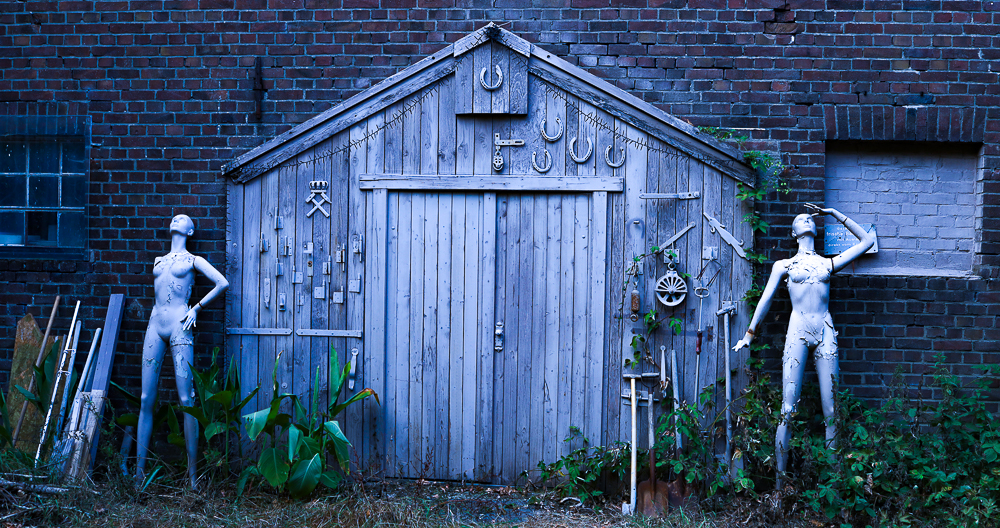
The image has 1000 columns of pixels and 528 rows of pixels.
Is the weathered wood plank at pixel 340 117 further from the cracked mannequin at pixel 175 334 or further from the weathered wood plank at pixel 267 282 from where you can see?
the cracked mannequin at pixel 175 334

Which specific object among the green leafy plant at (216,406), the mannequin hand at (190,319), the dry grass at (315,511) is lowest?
the dry grass at (315,511)

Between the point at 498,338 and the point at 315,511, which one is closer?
the point at 315,511

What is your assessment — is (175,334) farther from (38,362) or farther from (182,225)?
(38,362)

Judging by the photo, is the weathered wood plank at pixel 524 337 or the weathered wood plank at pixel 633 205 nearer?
the weathered wood plank at pixel 633 205

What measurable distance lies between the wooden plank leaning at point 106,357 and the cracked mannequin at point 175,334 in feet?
0.91

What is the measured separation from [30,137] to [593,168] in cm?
432

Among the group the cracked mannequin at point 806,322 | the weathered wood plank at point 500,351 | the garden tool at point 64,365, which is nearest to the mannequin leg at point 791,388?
the cracked mannequin at point 806,322

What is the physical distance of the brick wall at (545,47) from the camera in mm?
4531

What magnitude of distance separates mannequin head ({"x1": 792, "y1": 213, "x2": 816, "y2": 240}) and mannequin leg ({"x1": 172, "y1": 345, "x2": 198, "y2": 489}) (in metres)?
4.07

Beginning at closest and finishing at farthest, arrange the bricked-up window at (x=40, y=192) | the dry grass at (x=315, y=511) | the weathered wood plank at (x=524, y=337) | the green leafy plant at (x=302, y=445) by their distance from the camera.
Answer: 1. the dry grass at (x=315, y=511)
2. the green leafy plant at (x=302, y=445)
3. the weathered wood plank at (x=524, y=337)
4. the bricked-up window at (x=40, y=192)

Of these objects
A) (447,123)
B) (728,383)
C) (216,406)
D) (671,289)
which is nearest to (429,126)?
(447,123)

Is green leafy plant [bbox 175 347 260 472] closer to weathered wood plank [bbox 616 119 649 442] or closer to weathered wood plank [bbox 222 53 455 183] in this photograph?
weathered wood plank [bbox 222 53 455 183]

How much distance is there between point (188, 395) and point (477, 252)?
2.18 meters

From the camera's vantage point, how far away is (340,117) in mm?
4559
